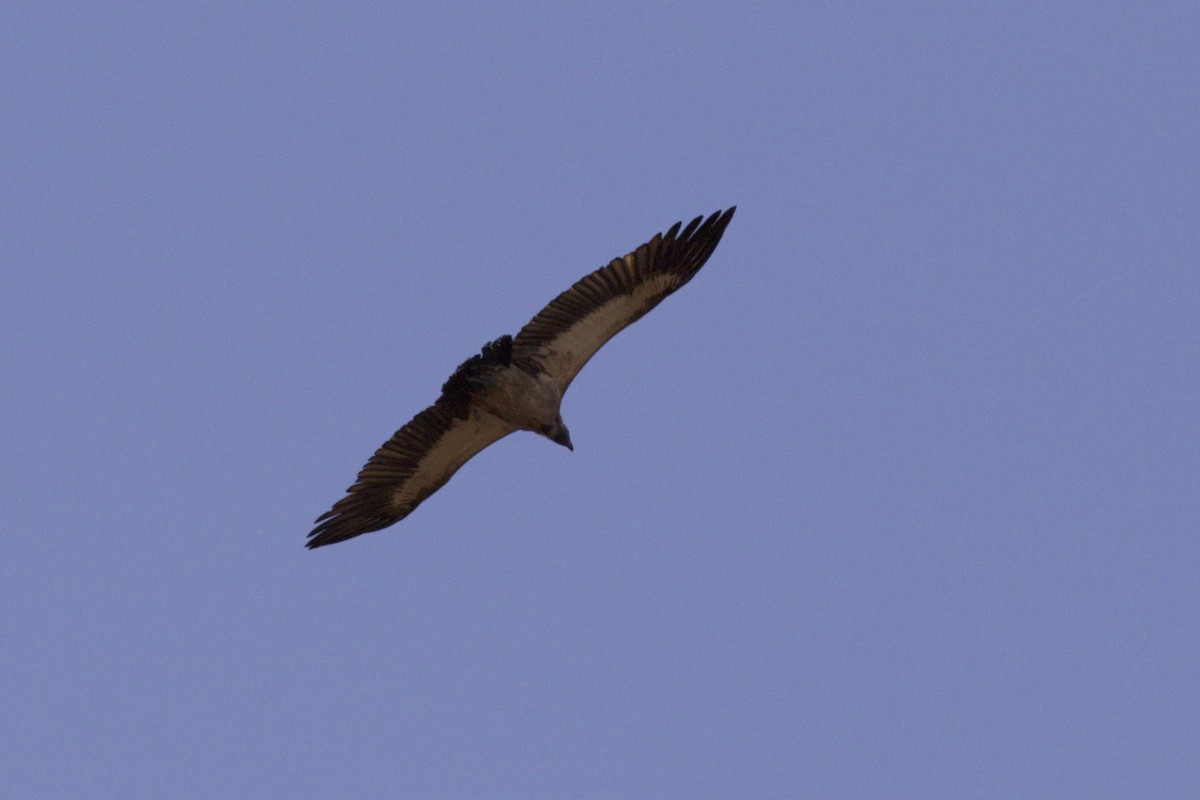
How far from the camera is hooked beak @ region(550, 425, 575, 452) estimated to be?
1574 centimetres

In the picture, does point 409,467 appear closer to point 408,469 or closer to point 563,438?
point 408,469

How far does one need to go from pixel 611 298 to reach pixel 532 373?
1.12 m

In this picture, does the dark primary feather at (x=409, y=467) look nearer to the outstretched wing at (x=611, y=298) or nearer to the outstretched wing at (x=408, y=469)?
the outstretched wing at (x=408, y=469)

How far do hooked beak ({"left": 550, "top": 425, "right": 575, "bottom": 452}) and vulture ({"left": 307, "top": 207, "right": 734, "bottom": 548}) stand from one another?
11 millimetres

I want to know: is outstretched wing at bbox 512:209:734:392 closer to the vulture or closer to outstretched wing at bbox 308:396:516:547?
the vulture

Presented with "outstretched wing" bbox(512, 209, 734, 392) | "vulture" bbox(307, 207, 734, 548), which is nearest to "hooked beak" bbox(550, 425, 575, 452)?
"vulture" bbox(307, 207, 734, 548)

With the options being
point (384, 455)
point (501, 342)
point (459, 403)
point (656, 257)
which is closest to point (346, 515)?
point (384, 455)

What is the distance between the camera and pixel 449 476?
16.1 m

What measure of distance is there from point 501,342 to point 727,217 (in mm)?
2688

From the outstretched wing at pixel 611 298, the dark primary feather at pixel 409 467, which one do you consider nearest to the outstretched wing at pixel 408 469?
the dark primary feather at pixel 409 467

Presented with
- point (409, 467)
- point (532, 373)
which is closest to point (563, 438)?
point (532, 373)

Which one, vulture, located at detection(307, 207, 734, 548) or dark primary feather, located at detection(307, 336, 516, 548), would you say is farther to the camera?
dark primary feather, located at detection(307, 336, 516, 548)

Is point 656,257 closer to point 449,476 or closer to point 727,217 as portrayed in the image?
point 727,217

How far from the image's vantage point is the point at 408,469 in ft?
52.0
